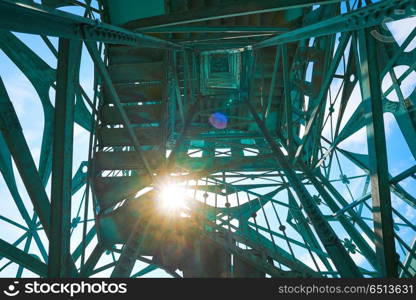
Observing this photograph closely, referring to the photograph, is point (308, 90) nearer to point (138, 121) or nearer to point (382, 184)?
point (138, 121)

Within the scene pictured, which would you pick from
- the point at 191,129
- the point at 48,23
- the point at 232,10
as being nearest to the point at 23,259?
the point at 48,23

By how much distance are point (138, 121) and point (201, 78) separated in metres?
5.16

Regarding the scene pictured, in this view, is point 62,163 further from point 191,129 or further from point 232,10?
point 191,129

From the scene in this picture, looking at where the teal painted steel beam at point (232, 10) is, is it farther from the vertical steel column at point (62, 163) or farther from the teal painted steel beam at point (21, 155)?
the teal painted steel beam at point (21, 155)

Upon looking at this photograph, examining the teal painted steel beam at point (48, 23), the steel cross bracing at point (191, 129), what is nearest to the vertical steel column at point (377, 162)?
the steel cross bracing at point (191, 129)

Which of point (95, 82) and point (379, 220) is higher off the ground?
point (95, 82)

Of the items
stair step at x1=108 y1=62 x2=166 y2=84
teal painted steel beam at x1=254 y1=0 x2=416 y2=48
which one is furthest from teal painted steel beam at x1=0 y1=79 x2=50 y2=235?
stair step at x1=108 y1=62 x2=166 y2=84

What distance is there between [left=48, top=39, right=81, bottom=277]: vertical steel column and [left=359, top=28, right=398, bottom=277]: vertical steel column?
157 inches

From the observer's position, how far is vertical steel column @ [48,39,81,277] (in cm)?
376

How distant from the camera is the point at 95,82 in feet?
28.0

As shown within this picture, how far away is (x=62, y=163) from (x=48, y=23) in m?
1.73

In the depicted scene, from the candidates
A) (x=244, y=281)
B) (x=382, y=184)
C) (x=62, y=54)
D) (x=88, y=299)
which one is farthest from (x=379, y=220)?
(x=62, y=54)

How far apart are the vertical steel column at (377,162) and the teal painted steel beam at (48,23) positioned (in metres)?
3.62

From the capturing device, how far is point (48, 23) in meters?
3.12
